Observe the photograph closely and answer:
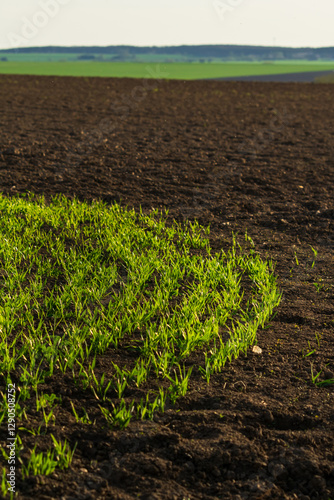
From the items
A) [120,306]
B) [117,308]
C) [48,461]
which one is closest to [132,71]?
[120,306]

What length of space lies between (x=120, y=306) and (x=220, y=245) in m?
1.79

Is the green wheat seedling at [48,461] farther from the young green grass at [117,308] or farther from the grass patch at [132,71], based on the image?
the grass patch at [132,71]

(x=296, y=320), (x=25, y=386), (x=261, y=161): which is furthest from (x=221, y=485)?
(x=261, y=161)

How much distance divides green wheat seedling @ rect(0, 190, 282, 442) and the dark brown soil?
123 millimetres

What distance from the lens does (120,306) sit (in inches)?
154

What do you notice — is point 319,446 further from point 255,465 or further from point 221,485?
point 221,485

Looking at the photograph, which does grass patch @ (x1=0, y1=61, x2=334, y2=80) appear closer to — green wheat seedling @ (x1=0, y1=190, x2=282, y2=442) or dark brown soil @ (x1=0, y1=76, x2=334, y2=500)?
dark brown soil @ (x1=0, y1=76, x2=334, y2=500)

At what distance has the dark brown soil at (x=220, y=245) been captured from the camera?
2305mm

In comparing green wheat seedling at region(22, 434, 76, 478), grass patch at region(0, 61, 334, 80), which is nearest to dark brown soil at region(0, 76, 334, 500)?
green wheat seedling at region(22, 434, 76, 478)

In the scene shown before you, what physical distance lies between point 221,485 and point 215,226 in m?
4.04

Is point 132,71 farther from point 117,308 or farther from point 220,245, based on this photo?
point 117,308

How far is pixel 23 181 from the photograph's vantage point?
7844mm

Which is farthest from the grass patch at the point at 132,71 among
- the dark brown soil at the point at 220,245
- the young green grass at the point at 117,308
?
the young green grass at the point at 117,308

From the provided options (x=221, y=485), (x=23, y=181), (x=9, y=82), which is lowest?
(x=221, y=485)
